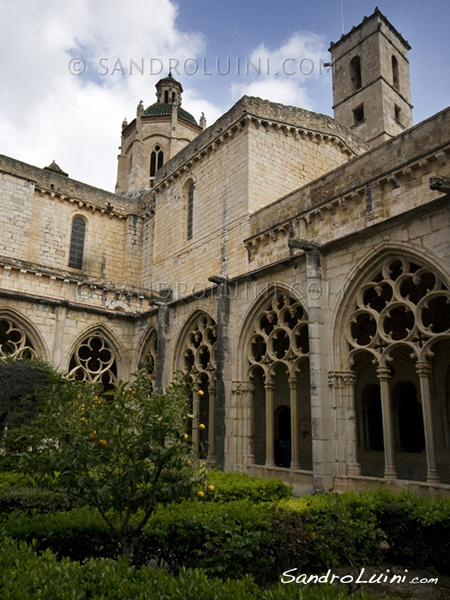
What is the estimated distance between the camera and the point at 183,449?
3.92 metres

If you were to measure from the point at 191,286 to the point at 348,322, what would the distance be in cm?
895

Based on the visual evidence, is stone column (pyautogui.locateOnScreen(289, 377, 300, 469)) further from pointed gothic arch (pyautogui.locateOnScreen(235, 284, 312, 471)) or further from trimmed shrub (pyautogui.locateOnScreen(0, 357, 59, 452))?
trimmed shrub (pyautogui.locateOnScreen(0, 357, 59, 452))

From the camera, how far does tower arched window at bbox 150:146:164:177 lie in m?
27.8

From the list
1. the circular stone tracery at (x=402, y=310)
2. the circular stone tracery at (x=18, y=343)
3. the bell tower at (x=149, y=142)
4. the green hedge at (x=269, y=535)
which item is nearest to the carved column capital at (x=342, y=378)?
the circular stone tracery at (x=402, y=310)

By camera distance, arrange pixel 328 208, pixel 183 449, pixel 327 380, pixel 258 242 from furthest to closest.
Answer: pixel 258 242 → pixel 328 208 → pixel 327 380 → pixel 183 449

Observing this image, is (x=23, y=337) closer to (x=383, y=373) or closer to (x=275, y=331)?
(x=275, y=331)

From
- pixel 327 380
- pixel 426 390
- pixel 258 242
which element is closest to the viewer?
pixel 426 390

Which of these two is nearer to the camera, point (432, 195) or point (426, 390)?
point (426, 390)

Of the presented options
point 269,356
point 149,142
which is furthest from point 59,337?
point 149,142

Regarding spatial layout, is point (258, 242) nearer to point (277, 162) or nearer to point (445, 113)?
point (277, 162)

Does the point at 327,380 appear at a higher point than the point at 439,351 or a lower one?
lower

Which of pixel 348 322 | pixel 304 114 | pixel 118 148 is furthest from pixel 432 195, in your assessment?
pixel 118 148

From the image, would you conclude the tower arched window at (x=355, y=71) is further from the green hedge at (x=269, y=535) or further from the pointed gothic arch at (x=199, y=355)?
the green hedge at (x=269, y=535)

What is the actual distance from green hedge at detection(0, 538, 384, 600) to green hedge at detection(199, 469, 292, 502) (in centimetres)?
316
